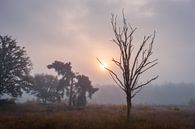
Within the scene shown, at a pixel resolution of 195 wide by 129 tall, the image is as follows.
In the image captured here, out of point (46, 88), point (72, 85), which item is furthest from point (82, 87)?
point (46, 88)

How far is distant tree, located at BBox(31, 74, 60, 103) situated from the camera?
68.9 metres

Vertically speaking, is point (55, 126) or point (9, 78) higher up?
point (9, 78)

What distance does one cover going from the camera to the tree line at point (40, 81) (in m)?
52.1

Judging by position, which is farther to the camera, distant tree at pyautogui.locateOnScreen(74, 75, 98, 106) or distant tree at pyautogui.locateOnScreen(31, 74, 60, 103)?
distant tree at pyautogui.locateOnScreen(31, 74, 60, 103)

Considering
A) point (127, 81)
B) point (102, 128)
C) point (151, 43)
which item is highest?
point (151, 43)

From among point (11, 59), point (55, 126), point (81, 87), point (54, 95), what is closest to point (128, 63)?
point (55, 126)

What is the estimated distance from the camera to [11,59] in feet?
172

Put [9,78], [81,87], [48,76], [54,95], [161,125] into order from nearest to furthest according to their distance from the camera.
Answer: [161,125], [9,78], [81,87], [54,95], [48,76]

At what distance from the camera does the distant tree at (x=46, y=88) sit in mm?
68938

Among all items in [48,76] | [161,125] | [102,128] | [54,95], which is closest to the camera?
[102,128]

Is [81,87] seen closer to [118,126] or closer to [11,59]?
[11,59]

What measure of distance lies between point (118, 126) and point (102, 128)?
1.34 metres

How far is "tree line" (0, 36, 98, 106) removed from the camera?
171ft

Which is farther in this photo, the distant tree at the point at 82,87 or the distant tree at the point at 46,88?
the distant tree at the point at 46,88
